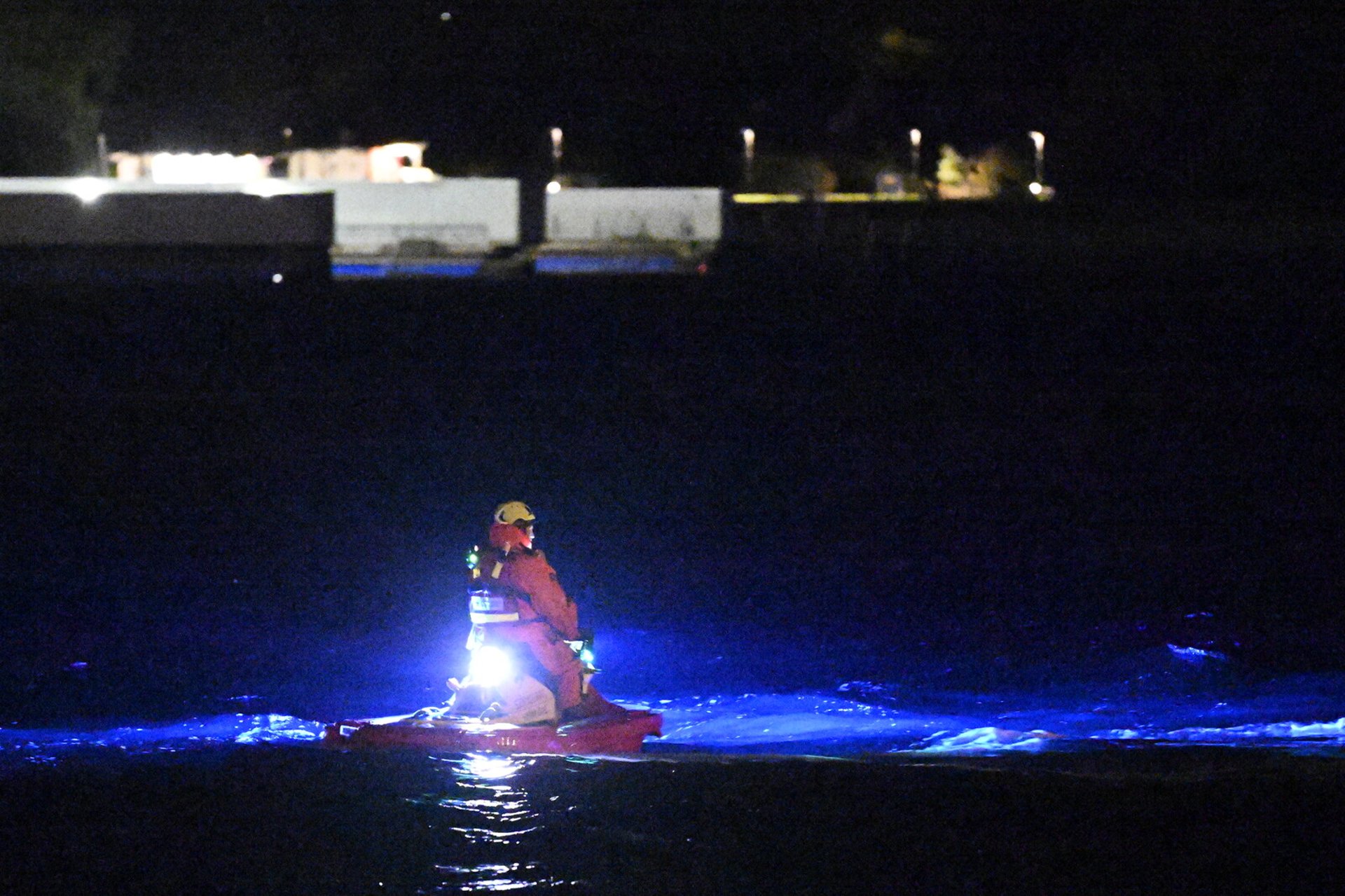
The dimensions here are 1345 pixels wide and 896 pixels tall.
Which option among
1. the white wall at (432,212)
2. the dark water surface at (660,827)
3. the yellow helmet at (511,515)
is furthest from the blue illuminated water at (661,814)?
the white wall at (432,212)

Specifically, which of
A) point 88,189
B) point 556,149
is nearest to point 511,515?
point 88,189

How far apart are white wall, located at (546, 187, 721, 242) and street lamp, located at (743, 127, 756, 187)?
28.3 ft

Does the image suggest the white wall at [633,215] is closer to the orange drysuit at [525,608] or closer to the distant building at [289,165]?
the distant building at [289,165]

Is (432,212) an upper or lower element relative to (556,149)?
lower

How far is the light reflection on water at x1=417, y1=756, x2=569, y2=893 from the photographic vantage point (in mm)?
6426

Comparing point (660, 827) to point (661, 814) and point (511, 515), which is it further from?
point (511, 515)

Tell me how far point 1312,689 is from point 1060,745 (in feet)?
9.30

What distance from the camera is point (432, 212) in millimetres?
30344

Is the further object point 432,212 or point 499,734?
point 432,212

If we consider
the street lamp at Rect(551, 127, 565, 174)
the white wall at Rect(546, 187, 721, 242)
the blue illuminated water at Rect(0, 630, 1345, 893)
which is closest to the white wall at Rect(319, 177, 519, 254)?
the white wall at Rect(546, 187, 721, 242)

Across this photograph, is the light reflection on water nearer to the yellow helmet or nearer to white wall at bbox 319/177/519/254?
the yellow helmet

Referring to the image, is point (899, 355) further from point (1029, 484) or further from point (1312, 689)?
point (1312, 689)

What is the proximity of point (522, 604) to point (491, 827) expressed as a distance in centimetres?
161

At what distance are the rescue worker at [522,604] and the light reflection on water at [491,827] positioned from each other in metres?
0.61
